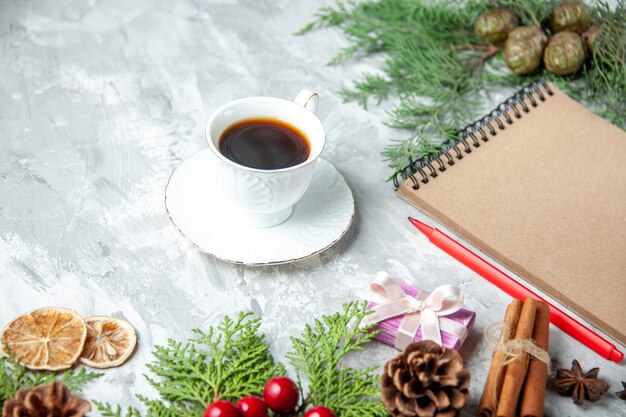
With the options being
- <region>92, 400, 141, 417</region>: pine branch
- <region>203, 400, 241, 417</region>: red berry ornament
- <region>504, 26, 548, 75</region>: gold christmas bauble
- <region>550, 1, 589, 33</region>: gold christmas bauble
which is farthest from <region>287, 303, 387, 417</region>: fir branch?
<region>550, 1, 589, 33</region>: gold christmas bauble

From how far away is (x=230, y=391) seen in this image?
3.42ft

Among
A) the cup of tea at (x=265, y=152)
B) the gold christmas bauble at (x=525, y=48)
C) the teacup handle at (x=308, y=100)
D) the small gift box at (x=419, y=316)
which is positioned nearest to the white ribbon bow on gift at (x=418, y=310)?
the small gift box at (x=419, y=316)

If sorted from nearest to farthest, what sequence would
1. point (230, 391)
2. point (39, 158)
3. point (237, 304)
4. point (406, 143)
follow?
point (230, 391)
point (237, 304)
point (39, 158)
point (406, 143)

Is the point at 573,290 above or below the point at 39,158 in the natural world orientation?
above

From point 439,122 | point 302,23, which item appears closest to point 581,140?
point 439,122

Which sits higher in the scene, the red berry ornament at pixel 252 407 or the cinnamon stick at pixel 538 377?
the cinnamon stick at pixel 538 377

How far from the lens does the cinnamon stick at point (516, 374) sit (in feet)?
3.23

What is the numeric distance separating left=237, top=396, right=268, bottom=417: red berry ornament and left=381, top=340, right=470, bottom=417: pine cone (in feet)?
0.54

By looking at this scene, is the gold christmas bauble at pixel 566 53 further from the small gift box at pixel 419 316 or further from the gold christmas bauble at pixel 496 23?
the small gift box at pixel 419 316

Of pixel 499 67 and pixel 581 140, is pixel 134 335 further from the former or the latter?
pixel 499 67

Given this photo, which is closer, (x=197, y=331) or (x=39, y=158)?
(x=197, y=331)

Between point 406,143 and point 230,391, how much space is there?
Answer: 0.67 meters

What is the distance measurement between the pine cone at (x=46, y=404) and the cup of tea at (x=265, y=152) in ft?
1.44

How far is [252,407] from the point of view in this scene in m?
0.96
